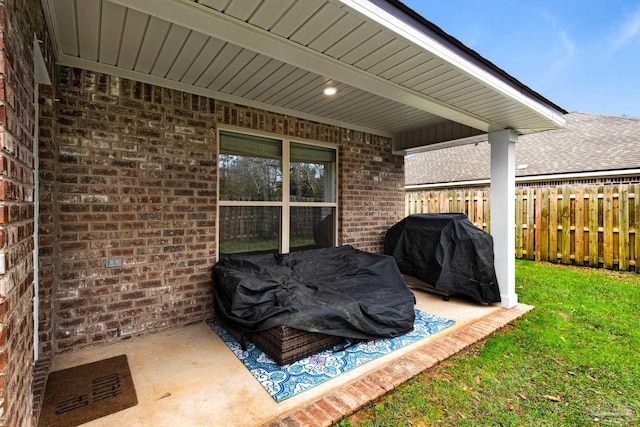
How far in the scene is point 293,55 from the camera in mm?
2174

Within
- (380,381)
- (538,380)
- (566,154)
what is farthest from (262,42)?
(566,154)

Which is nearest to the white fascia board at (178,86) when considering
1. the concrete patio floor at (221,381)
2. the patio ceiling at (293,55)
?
the patio ceiling at (293,55)

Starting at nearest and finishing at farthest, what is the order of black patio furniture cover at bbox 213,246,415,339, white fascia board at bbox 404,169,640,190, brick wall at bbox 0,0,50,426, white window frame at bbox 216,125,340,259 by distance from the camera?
brick wall at bbox 0,0,50,426
black patio furniture cover at bbox 213,246,415,339
white window frame at bbox 216,125,340,259
white fascia board at bbox 404,169,640,190

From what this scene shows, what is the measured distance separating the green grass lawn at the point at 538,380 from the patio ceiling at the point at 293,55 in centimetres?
239

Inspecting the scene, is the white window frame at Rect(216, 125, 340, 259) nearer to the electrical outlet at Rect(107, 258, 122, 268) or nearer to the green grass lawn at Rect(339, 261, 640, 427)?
the electrical outlet at Rect(107, 258, 122, 268)

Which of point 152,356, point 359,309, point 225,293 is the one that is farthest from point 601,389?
point 152,356

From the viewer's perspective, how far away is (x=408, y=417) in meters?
1.96

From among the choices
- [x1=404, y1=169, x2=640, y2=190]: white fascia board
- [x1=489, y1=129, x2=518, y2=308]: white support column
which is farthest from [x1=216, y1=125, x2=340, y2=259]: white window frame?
[x1=404, y1=169, x2=640, y2=190]: white fascia board

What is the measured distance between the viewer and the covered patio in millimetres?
1571

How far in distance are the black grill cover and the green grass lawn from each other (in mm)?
641

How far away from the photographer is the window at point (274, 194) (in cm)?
374

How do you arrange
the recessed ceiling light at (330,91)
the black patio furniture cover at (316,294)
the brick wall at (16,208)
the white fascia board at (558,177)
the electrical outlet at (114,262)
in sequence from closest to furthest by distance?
the brick wall at (16,208) → the black patio furniture cover at (316,294) → the electrical outlet at (114,262) → the recessed ceiling light at (330,91) → the white fascia board at (558,177)

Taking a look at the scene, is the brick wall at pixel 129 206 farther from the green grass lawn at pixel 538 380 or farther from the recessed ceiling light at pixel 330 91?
the green grass lawn at pixel 538 380

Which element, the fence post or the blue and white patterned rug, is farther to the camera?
the fence post
